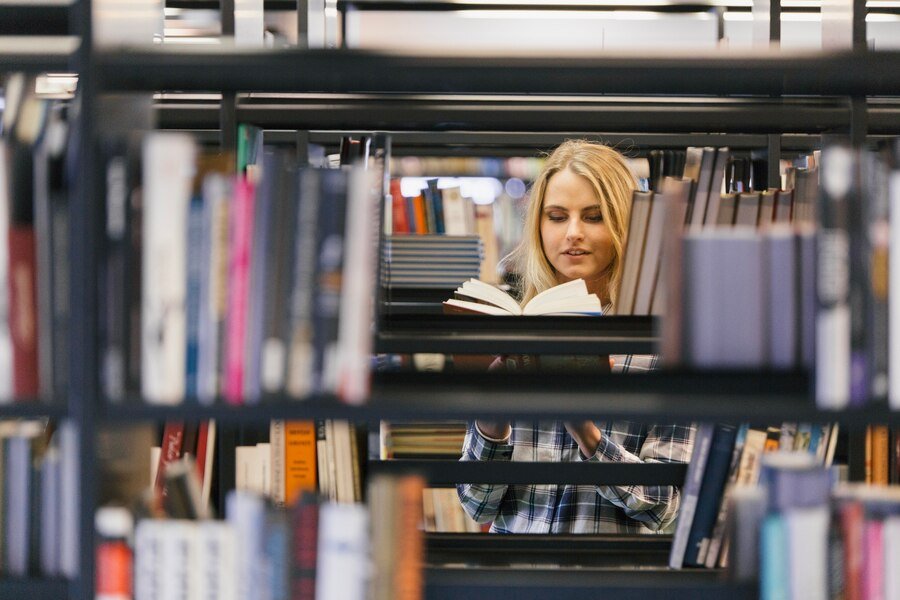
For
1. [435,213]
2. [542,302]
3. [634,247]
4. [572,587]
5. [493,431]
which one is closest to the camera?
[572,587]

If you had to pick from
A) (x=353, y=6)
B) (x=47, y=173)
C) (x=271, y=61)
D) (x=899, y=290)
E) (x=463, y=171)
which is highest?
(x=353, y=6)

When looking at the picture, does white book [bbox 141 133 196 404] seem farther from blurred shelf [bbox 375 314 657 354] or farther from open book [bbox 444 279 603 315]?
open book [bbox 444 279 603 315]

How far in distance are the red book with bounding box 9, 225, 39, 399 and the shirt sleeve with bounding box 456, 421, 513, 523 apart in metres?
0.99

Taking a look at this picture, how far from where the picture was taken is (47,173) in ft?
3.55

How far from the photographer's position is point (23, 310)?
42.1 inches

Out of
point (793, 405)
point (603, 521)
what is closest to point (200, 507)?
point (793, 405)

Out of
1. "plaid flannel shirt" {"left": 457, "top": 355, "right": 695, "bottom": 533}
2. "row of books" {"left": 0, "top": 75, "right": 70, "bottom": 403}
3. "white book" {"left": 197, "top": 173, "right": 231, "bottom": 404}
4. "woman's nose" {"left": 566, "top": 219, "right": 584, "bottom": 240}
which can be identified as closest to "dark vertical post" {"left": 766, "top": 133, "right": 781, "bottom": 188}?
"woman's nose" {"left": 566, "top": 219, "right": 584, "bottom": 240}

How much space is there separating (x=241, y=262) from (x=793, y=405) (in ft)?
2.13

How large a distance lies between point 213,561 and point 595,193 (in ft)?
4.72

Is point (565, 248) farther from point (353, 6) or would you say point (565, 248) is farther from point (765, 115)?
point (353, 6)

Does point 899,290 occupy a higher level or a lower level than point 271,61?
lower

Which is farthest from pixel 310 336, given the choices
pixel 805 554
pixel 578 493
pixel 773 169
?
pixel 773 169

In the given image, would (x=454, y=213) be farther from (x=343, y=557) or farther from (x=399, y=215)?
(x=343, y=557)

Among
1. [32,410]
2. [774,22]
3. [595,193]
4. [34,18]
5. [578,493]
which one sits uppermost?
[774,22]
